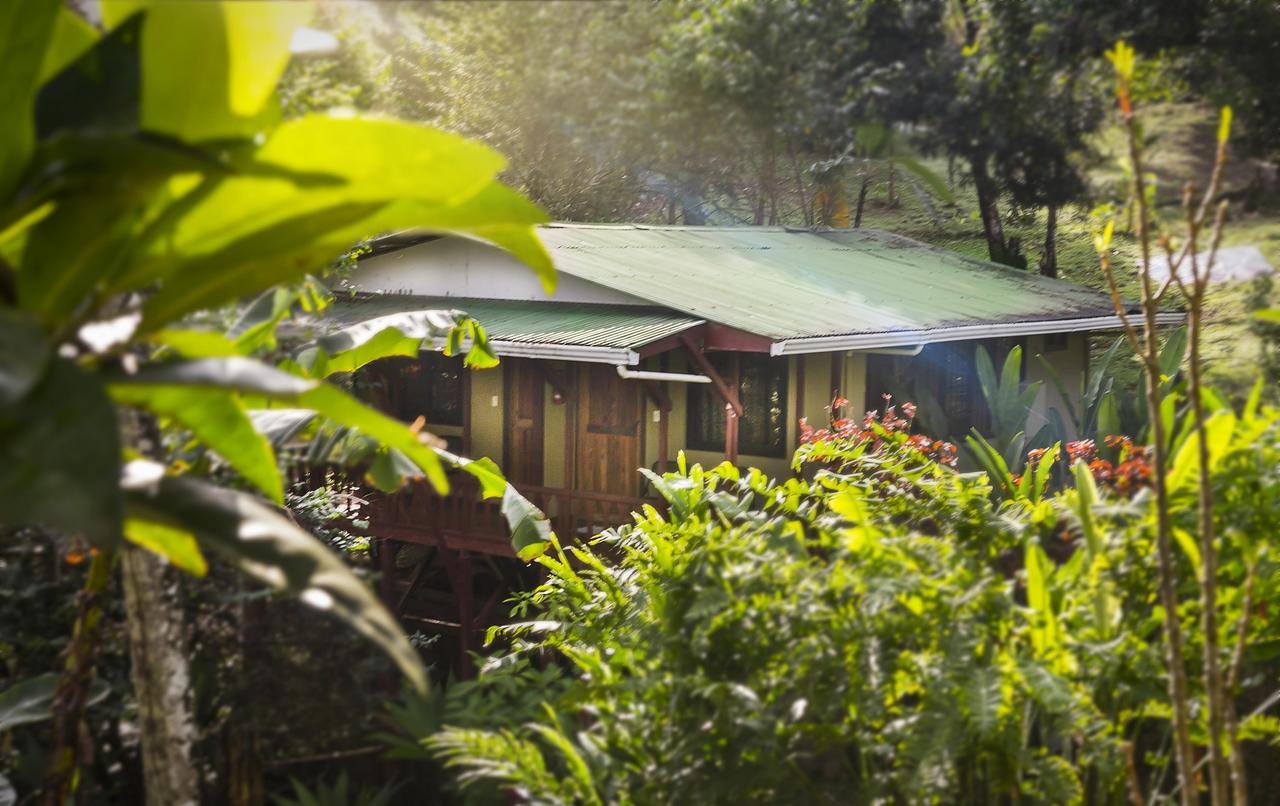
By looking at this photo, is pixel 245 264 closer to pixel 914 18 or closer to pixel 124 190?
pixel 124 190

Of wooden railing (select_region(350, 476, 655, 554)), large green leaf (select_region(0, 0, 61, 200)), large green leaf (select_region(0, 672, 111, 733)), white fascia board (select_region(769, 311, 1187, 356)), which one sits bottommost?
wooden railing (select_region(350, 476, 655, 554))

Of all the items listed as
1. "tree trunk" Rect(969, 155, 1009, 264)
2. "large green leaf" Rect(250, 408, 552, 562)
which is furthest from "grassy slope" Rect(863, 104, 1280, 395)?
"large green leaf" Rect(250, 408, 552, 562)

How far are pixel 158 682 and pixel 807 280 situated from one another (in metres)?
13.3

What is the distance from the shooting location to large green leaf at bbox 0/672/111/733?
4.07 meters

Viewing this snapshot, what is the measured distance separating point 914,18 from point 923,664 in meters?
30.1

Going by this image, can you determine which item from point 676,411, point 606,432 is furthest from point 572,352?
point 676,411

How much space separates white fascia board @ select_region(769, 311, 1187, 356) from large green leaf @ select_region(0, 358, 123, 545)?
982 cm

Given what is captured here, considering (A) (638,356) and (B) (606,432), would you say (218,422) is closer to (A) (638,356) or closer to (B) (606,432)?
(A) (638,356)

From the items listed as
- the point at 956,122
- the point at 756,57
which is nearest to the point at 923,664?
the point at 956,122

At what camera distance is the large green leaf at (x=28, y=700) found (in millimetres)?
4070

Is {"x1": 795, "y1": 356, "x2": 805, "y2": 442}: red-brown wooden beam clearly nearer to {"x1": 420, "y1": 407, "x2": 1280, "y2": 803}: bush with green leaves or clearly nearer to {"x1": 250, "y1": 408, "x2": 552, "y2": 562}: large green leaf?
{"x1": 250, "y1": 408, "x2": 552, "y2": 562}: large green leaf

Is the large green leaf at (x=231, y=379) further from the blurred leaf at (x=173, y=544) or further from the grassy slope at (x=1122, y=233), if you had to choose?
the grassy slope at (x=1122, y=233)

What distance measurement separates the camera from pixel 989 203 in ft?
99.9

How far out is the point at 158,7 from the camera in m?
2.17
